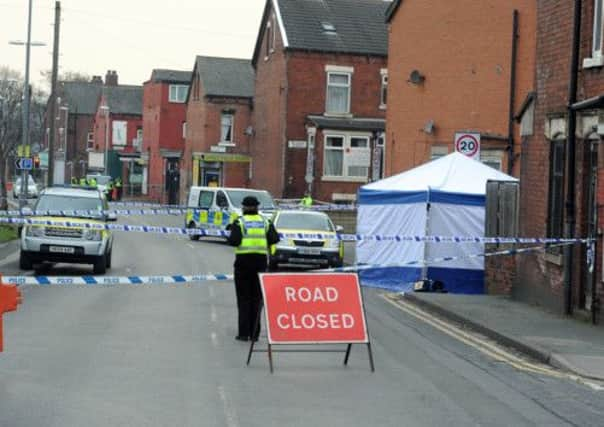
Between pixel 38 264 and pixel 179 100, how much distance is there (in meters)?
58.9

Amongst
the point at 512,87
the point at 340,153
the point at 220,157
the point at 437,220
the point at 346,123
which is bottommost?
the point at 437,220

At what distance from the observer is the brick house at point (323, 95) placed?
54.2 metres

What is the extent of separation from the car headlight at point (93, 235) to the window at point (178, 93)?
59.9 meters

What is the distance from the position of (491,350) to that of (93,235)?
39.0ft

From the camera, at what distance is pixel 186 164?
7356 cm

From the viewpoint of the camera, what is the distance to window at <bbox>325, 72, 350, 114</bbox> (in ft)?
182

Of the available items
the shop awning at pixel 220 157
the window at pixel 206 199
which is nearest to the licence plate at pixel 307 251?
the window at pixel 206 199

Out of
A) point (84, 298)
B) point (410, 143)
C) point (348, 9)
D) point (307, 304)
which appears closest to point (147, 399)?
point (307, 304)

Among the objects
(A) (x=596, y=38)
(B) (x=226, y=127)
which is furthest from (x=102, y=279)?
(B) (x=226, y=127)

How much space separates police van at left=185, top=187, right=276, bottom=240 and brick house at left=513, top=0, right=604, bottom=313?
62.2ft

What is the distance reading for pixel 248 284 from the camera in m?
14.1

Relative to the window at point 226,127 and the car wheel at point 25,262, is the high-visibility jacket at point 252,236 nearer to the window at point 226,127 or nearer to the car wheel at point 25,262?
the car wheel at point 25,262

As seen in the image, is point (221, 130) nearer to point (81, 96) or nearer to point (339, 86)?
point (339, 86)

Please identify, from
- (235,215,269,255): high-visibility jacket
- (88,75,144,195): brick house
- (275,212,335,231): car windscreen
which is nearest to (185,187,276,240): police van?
(275,212,335,231): car windscreen
